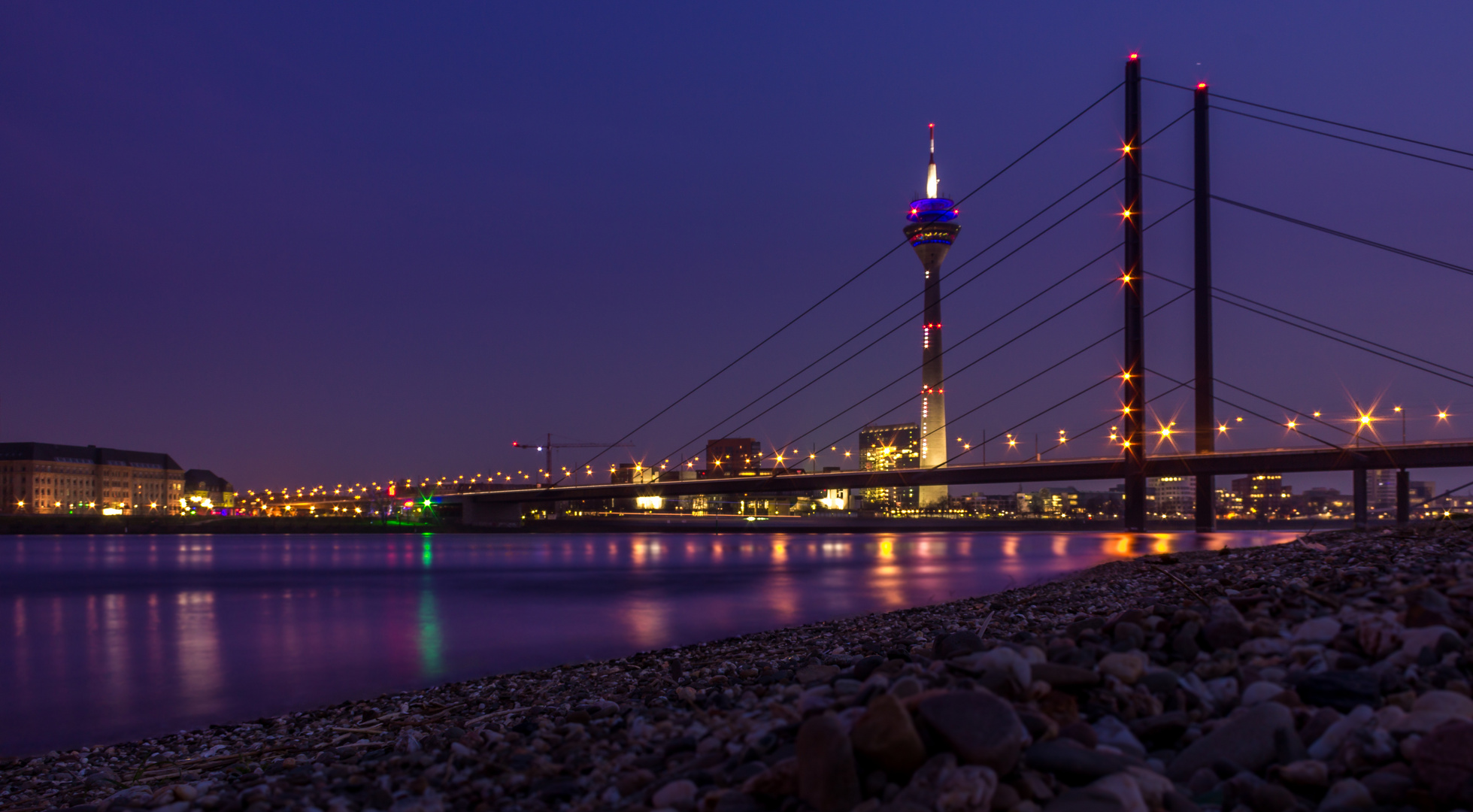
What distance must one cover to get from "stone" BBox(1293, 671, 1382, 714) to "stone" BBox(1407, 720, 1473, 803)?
0.49 metres

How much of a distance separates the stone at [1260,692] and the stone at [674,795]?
7.13 feet

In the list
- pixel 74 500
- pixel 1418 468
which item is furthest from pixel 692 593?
pixel 74 500

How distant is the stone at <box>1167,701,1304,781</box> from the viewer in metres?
3.01

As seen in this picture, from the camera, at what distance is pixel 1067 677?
352 centimetres

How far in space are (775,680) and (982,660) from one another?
2.78 m

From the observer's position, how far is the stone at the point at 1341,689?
3.24m

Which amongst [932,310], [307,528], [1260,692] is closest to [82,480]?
[307,528]

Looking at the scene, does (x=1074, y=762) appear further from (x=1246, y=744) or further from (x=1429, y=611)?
(x=1429, y=611)

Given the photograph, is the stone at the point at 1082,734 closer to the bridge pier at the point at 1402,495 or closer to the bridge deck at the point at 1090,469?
the bridge pier at the point at 1402,495

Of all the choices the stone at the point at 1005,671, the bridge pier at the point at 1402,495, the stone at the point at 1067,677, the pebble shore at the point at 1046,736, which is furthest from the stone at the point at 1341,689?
the bridge pier at the point at 1402,495

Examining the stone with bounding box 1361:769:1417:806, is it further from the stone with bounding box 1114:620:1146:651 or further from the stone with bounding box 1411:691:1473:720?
the stone with bounding box 1114:620:1146:651

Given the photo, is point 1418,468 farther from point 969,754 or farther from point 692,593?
point 969,754

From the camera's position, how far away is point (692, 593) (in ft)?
93.2

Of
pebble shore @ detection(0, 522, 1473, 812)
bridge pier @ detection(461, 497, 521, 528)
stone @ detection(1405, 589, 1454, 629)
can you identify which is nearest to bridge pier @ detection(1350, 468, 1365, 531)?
pebble shore @ detection(0, 522, 1473, 812)
